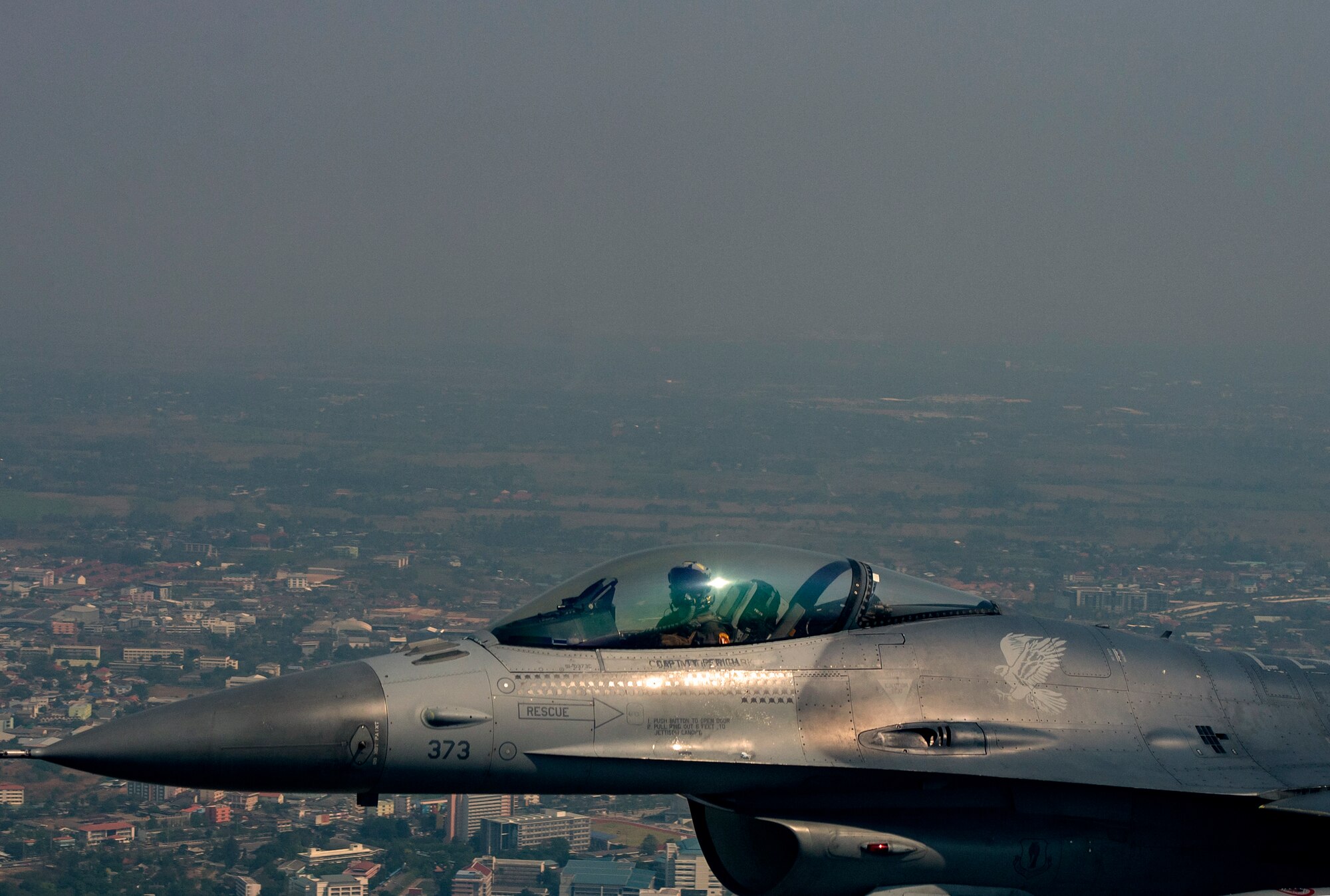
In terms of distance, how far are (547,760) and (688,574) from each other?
1.51 m

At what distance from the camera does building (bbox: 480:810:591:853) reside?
21016 mm

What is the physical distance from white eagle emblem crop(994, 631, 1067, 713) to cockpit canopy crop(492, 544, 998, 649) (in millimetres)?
583

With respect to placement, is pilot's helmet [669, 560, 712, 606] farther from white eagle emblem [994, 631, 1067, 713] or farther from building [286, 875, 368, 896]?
building [286, 875, 368, 896]

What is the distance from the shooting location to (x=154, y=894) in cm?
1900

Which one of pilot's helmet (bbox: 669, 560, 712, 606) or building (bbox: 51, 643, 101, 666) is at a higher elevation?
pilot's helmet (bbox: 669, 560, 712, 606)

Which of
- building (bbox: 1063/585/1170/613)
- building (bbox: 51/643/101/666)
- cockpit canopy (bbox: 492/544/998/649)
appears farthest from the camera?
building (bbox: 1063/585/1170/613)

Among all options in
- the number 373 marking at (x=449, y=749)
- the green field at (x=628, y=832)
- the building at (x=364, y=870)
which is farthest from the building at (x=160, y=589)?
the number 373 marking at (x=449, y=749)

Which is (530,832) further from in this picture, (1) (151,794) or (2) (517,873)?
(1) (151,794)

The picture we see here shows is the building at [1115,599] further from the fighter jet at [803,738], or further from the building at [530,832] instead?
the fighter jet at [803,738]

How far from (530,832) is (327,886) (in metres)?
3.95

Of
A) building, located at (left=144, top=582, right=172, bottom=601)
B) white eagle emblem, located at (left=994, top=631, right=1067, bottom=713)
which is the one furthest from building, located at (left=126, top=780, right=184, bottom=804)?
building, located at (left=144, top=582, right=172, bottom=601)

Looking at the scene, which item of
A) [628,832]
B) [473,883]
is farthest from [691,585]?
[628,832]

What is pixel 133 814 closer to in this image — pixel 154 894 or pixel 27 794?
pixel 27 794

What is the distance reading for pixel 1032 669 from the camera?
29.6ft
